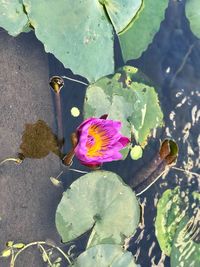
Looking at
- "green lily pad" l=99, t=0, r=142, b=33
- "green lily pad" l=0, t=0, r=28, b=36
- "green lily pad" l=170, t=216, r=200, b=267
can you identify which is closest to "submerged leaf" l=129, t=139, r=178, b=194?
"green lily pad" l=170, t=216, r=200, b=267

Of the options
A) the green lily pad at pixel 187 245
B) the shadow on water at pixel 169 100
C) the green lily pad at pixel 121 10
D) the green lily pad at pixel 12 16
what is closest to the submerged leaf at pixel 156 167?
the shadow on water at pixel 169 100

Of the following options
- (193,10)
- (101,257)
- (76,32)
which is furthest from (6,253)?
(193,10)

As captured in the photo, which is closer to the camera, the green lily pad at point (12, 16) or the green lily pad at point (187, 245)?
the green lily pad at point (12, 16)

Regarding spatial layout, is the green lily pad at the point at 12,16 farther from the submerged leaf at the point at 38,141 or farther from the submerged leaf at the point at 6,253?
the submerged leaf at the point at 6,253

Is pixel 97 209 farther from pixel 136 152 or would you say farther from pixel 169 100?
pixel 169 100

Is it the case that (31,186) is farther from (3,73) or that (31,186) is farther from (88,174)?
(3,73)
